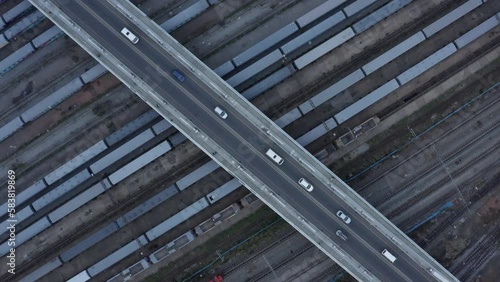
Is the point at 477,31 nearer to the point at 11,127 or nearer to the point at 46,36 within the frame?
the point at 46,36

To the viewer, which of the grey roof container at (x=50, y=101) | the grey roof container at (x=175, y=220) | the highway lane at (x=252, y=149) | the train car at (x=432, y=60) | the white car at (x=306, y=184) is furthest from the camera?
the grey roof container at (x=50, y=101)

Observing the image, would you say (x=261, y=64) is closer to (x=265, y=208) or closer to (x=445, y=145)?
(x=265, y=208)

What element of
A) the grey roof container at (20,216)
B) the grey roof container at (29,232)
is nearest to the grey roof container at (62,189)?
the grey roof container at (20,216)

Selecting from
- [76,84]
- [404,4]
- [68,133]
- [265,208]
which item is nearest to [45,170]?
[68,133]

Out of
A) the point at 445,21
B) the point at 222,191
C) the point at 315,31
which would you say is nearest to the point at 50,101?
the point at 222,191

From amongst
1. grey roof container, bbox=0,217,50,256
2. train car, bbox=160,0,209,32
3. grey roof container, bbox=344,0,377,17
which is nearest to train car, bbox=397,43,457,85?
grey roof container, bbox=344,0,377,17

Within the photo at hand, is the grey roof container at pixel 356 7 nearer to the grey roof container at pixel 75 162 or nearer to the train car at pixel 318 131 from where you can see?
the train car at pixel 318 131
